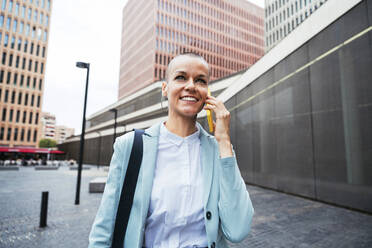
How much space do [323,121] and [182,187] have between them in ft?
30.9

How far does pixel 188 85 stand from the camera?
147 cm

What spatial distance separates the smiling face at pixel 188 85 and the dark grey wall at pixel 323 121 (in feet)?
26.5

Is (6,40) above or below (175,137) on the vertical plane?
above

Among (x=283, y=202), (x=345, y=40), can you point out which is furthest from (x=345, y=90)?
(x=283, y=202)

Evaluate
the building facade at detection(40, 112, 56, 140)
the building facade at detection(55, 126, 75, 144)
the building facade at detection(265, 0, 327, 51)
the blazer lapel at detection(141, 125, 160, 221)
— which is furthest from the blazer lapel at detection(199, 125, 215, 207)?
the building facade at detection(55, 126, 75, 144)

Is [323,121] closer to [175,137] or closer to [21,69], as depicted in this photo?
[175,137]

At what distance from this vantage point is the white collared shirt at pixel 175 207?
52.4 inches

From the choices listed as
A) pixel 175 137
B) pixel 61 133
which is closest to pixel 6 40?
pixel 175 137

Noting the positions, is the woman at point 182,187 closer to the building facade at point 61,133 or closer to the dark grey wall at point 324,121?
the dark grey wall at point 324,121

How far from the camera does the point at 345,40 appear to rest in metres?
8.23

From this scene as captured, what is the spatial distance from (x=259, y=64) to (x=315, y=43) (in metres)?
4.71

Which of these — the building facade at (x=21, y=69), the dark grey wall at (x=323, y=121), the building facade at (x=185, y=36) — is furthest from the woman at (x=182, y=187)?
the building facade at (x=21, y=69)

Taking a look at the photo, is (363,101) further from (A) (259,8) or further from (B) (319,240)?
(A) (259,8)

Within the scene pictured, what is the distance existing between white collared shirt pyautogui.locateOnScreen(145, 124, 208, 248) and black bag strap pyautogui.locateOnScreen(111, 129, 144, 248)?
0.42ft
